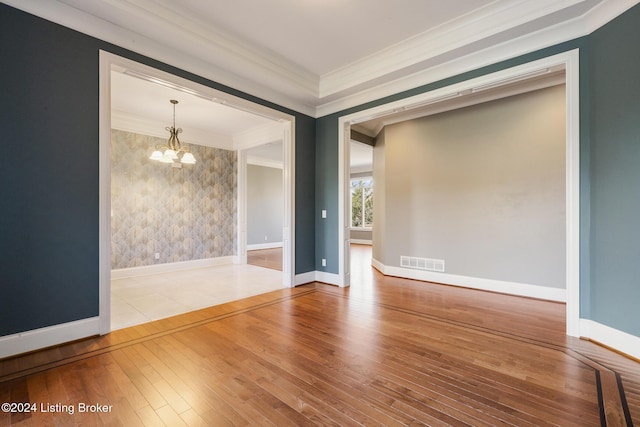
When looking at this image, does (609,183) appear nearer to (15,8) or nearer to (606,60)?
(606,60)

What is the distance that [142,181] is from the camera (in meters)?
5.97

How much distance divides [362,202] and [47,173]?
427 inches

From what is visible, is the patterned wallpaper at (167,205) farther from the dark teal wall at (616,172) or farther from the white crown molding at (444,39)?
the dark teal wall at (616,172)

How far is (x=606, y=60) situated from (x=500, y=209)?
2.41m

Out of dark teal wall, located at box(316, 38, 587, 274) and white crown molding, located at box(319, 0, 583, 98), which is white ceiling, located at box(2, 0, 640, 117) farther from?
dark teal wall, located at box(316, 38, 587, 274)

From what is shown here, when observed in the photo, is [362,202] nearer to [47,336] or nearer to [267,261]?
[267,261]

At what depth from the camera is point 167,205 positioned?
6.33 metres

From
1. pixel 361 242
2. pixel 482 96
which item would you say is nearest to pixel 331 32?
pixel 482 96

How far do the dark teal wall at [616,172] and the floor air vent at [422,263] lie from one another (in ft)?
7.99

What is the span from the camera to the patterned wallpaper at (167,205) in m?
5.68

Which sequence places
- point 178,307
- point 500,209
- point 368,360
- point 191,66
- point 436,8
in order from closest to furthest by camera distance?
point 368,360, point 436,8, point 191,66, point 178,307, point 500,209

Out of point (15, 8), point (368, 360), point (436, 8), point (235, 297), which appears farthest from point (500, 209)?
point (15, 8)

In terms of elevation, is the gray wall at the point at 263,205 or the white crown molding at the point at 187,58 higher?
the white crown molding at the point at 187,58

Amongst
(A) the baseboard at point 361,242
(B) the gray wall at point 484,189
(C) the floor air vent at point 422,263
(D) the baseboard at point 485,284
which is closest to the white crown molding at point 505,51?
(B) the gray wall at point 484,189
